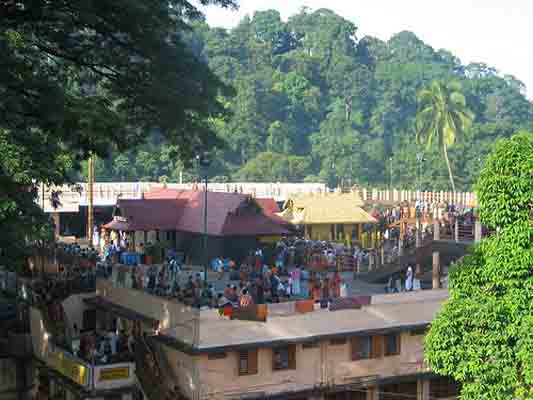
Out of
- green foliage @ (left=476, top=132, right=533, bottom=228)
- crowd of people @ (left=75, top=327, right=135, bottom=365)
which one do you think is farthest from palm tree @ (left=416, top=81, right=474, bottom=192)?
green foliage @ (left=476, top=132, right=533, bottom=228)

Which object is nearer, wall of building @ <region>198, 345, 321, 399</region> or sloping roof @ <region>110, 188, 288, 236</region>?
wall of building @ <region>198, 345, 321, 399</region>

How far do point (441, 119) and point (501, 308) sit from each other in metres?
77.9

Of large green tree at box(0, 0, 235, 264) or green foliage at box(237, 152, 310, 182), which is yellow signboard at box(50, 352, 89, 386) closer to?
large green tree at box(0, 0, 235, 264)

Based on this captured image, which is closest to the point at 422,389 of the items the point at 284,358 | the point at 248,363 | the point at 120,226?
the point at 284,358

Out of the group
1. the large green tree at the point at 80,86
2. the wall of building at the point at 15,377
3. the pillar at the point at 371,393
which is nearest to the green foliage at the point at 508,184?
the large green tree at the point at 80,86

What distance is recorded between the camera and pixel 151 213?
4200cm

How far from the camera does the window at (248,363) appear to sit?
26.0 meters

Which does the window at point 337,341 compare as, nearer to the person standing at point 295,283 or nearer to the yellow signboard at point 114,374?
the person standing at point 295,283

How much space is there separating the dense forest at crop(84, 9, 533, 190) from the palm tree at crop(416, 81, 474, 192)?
1.05m

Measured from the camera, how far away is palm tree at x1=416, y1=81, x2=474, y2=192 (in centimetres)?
9244

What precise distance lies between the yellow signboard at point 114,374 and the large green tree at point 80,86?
14.3 feet

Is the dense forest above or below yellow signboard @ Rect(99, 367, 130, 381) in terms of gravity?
above

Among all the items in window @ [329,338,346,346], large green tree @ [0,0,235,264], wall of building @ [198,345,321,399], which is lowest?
wall of building @ [198,345,321,399]

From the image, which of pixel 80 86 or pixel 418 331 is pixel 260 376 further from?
pixel 80 86
